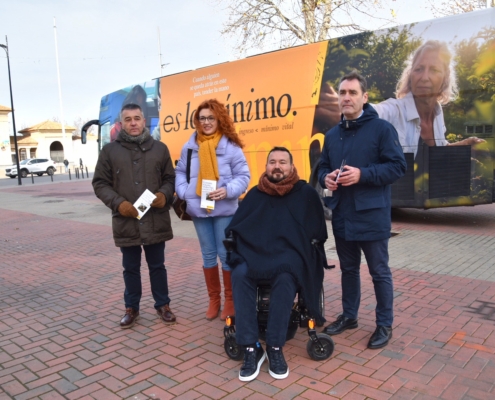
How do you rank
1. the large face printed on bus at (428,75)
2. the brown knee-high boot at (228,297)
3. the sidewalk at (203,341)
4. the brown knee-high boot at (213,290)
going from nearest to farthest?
1. the sidewalk at (203,341)
2. the brown knee-high boot at (228,297)
3. the brown knee-high boot at (213,290)
4. the large face printed on bus at (428,75)

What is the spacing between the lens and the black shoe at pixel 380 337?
336 cm

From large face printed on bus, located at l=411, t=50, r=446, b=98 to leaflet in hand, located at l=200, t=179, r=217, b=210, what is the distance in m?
4.97

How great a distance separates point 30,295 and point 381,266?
150 inches

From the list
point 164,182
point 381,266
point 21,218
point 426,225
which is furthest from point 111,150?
point 21,218

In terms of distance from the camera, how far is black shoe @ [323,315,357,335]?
363cm

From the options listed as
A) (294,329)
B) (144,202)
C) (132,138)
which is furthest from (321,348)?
(132,138)

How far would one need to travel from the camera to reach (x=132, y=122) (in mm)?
3875

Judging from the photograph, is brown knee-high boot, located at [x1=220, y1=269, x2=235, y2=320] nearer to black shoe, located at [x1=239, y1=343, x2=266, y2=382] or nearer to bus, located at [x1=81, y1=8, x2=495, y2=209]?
black shoe, located at [x1=239, y1=343, x2=266, y2=382]

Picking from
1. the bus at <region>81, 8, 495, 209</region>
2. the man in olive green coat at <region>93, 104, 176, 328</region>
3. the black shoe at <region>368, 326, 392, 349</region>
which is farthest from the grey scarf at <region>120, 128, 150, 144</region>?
the bus at <region>81, 8, 495, 209</region>

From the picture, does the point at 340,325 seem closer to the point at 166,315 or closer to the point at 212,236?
the point at 212,236

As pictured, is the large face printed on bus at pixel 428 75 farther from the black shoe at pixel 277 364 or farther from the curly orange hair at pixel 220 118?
the black shoe at pixel 277 364

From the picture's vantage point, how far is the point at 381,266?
11.1 ft

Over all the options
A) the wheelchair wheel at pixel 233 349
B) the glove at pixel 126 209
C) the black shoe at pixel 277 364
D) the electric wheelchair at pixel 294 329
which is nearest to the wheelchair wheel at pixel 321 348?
the electric wheelchair at pixel 294 329

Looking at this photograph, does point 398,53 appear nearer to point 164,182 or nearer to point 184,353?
point 164,182
